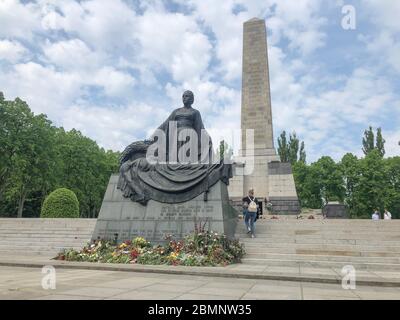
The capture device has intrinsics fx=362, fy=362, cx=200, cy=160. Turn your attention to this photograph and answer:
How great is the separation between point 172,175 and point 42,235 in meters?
6.86

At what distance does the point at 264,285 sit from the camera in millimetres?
6918

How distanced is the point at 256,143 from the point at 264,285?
74.0 feet

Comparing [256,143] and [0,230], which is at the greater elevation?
[256,143]

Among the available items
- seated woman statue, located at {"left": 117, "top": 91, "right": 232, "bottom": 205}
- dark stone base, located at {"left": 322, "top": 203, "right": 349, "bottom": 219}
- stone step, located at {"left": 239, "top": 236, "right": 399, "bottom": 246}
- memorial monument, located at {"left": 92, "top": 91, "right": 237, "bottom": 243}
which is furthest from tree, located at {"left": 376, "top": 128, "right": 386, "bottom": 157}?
seated woman statue, located at {"left": 117, "top": 91, "right": 232, "bottom": 205}

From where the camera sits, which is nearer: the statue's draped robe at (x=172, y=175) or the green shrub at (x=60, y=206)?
the statue's draped robe at (x=172, y=175)

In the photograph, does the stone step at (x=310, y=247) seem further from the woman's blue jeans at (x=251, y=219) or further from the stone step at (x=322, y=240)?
the woman's blue jeans at (x=251, y=219)

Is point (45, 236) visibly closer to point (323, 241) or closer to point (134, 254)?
point (134, 254)

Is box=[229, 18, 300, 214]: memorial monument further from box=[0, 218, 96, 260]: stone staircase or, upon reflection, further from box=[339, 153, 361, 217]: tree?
box=[339, 153, 361, 217]: tree

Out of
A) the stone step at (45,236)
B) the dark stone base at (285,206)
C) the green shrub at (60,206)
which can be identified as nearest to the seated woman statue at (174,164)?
the stone step at (45,236)

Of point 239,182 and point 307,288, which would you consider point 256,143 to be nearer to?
point 239,182

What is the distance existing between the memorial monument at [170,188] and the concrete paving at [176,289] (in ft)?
14.1

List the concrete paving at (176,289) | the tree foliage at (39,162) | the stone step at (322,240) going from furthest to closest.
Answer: the tree foliage at (39,162)
the stone step at (322,240)
the concrete paving at (176,289)

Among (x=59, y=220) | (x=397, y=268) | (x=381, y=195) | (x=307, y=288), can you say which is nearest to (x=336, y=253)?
(x=397, y=268)

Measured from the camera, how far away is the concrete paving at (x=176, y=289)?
17.6ft
